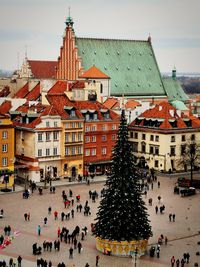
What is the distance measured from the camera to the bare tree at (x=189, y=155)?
8165 centimetres

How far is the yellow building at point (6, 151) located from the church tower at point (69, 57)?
32.3 m

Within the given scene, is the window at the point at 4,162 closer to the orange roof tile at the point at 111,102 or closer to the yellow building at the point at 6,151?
the yellow building at the point at 6,151

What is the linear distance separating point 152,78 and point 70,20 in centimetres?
1801

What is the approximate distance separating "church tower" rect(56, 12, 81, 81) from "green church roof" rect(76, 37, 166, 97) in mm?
1225

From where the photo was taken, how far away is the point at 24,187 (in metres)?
72.4

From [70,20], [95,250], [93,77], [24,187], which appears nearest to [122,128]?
[95,250]

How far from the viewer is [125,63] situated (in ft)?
358

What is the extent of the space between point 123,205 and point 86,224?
9705 millimetres

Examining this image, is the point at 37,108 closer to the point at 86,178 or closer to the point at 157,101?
the point at 86,178

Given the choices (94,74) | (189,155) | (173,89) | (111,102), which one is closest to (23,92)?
(94,74)

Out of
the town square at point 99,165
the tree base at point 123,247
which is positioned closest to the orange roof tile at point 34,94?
the town square at point 99,165

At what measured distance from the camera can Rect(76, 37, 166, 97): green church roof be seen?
106 metres

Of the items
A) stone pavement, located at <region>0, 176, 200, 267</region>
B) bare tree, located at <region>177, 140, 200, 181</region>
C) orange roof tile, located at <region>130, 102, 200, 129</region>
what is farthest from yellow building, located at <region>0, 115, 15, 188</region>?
bare tree, located at <region>177, 140, 200, 181</region>

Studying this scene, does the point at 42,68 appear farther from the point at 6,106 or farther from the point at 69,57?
the point at 6,106
